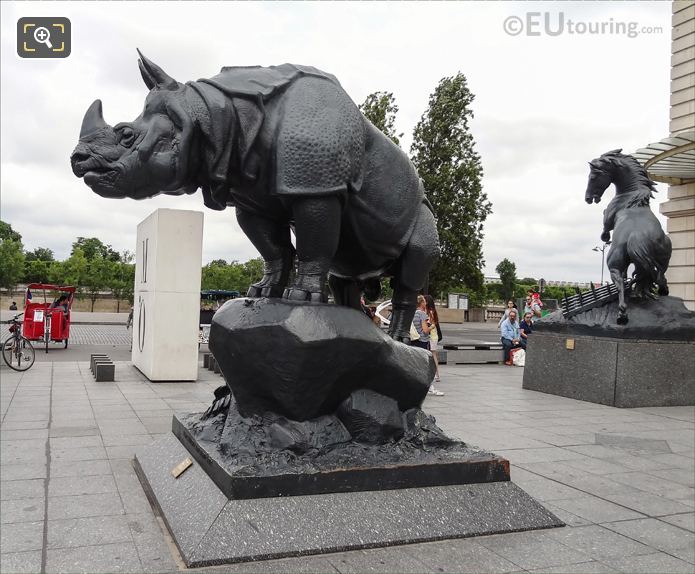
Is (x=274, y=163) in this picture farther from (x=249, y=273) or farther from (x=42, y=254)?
(x=42, y=254)

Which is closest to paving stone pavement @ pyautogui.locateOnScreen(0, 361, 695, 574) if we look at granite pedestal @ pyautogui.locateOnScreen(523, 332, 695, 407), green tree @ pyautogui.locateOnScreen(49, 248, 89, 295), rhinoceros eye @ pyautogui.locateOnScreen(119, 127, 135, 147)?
granite pedestal @ pyautogui.locateOnScreen(523, 332, 695, 407)

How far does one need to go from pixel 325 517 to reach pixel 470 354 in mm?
14241

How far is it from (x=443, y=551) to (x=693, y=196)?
17848 millimetres

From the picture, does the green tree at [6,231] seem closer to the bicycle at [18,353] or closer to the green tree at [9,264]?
the green tree at [9,264]

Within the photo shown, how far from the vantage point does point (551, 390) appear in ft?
33.8

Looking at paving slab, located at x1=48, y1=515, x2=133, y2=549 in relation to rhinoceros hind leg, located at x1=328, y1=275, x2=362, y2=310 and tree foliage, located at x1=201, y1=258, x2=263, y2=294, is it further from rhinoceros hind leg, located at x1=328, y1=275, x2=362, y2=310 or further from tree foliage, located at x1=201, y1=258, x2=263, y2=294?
tree foliage, located at x1=201, y1=258, x2=263, y2=294

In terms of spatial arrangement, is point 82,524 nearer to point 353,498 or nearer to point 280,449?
point 280,449

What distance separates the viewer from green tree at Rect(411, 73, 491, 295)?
26.5m

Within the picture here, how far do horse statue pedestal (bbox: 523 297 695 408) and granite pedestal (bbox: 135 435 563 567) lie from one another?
6.25 metres

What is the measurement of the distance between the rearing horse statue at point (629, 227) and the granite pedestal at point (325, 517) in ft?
22.7

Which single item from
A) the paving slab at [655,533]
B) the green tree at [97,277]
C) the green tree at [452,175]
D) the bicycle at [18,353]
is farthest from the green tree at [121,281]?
the paving slab at [655,533]

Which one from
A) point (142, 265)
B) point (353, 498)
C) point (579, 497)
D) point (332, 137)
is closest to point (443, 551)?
point (353, 498)

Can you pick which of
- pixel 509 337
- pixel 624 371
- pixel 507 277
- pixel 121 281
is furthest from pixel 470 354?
pixel 507 277

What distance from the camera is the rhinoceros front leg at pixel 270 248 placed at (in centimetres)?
394
